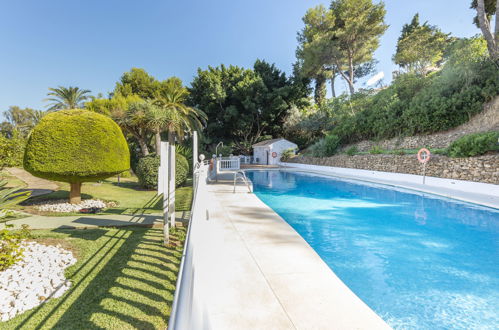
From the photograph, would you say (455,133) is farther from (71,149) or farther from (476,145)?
(71,149)

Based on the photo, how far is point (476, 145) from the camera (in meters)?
11.5

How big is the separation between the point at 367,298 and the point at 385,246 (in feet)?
8.48

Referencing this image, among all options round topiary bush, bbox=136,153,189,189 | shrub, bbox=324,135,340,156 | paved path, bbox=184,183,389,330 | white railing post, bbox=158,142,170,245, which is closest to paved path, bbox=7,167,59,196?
round topiary bush, bbox=136,153,189,189

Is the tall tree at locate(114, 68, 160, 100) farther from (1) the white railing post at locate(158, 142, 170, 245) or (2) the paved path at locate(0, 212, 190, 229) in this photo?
(1) the white railing post at locate(158, 142, 170, 245)

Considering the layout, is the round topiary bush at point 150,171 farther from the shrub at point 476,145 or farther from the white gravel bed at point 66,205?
the shrub at point 476,145

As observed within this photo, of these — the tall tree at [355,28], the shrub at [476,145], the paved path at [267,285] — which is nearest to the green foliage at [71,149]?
the paved path at [267,285]

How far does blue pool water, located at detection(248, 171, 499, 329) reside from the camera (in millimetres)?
3420

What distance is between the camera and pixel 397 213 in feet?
28.5

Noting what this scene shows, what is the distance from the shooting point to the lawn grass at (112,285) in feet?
8.90

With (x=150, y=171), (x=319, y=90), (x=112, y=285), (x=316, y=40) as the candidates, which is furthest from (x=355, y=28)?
(x=112, y=285)

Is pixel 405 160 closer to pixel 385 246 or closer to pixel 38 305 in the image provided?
pixel 385 246

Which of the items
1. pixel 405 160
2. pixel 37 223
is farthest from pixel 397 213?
pixel 37 223

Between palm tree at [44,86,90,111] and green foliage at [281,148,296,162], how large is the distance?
25690mm

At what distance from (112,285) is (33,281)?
3.88 ft
